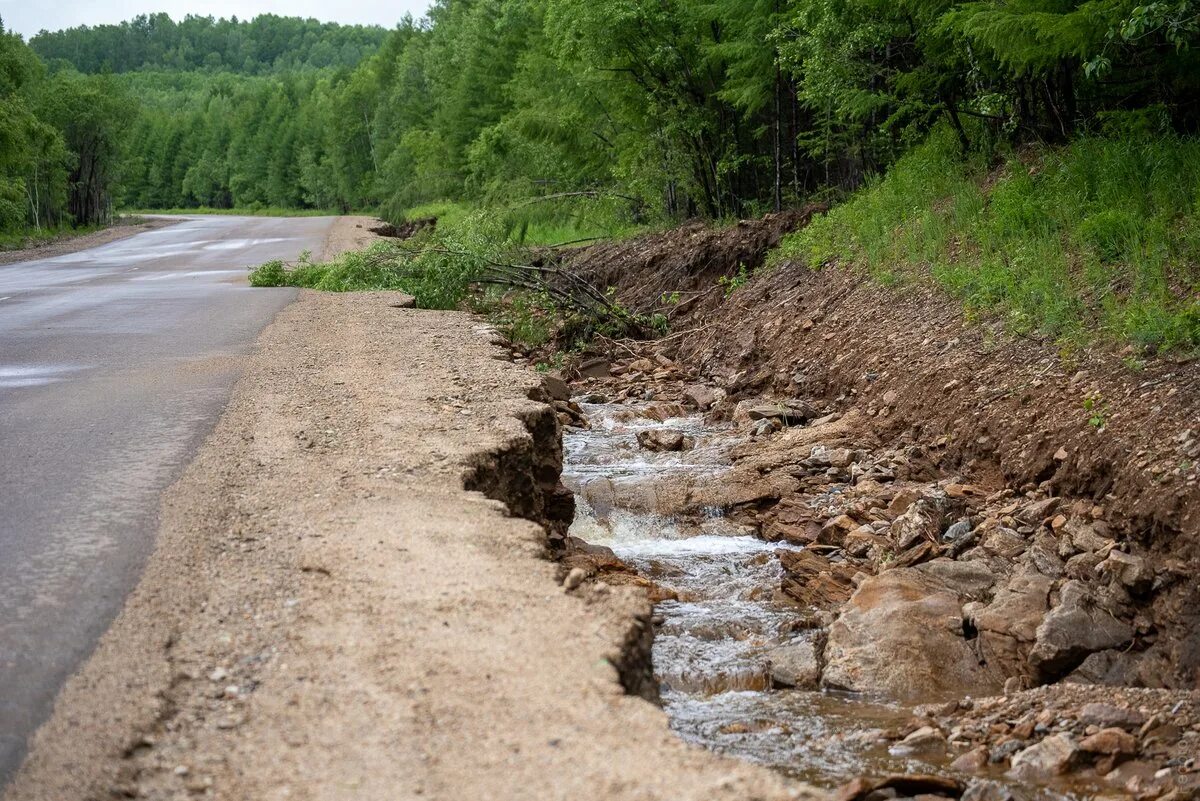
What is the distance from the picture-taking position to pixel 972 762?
5.10 meters

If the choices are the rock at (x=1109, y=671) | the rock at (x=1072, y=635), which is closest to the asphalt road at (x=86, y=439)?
the rock at (x=1072, y=635)

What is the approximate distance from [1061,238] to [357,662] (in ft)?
30.2

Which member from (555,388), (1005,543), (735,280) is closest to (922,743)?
(1005,543)

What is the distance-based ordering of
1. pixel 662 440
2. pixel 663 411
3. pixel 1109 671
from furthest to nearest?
pixel 663 411, pixel 662 440, pixel 1109 671

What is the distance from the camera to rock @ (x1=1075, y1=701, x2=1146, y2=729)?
5.21 metres

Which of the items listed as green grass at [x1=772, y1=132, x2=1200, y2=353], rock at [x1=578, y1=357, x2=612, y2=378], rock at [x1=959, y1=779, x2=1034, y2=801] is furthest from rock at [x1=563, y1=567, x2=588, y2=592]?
rock at [x1=578, y1=357, x2=612, y2=378]

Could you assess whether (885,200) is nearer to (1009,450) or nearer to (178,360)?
(1009,450)

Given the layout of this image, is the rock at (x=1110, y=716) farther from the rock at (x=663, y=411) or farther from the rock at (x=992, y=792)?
the rock at (x=663, y=411)

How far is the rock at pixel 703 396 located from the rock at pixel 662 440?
1.52 meters

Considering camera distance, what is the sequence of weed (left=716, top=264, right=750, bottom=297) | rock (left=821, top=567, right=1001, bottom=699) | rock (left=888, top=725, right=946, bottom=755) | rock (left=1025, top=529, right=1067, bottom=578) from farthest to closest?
weed (left=716, top=264, right=750, bottom=297) < rock (left=1025, top=529, right=1067, bottom=578) < rock (left=821, top=567, right=1001, bottom=699) < rock (left=888, top=725, right=946, bottom=755)

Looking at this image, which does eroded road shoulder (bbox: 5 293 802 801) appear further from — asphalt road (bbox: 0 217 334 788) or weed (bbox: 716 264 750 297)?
weed (bbox: 716 264 750 297)

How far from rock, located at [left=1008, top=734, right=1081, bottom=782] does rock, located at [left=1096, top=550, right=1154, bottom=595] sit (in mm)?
1610

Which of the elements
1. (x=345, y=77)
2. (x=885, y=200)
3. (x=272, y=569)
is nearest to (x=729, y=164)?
(x=885, y=200)

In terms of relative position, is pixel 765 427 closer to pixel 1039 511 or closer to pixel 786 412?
pixel 786 412
